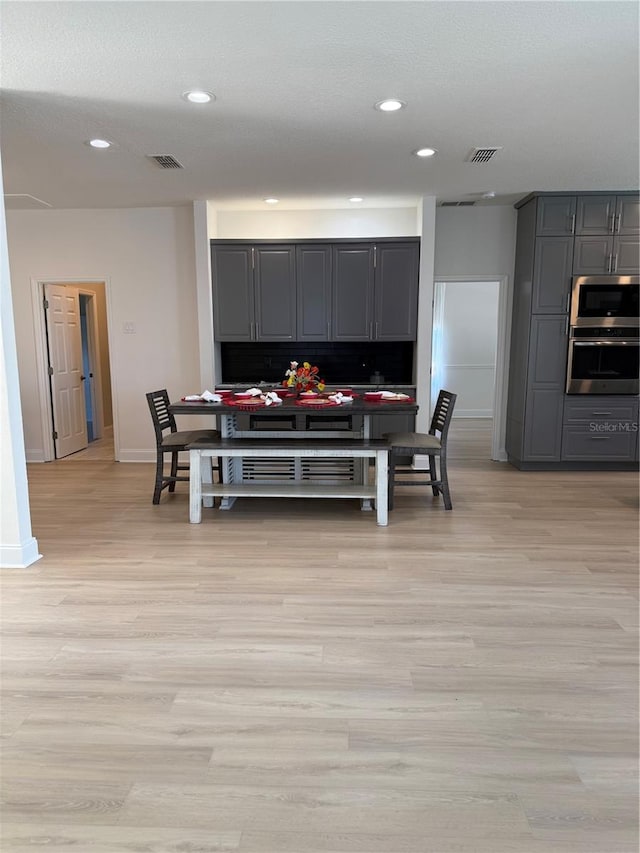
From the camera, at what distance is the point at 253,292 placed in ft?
18.3

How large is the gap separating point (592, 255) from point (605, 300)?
0.45 metres

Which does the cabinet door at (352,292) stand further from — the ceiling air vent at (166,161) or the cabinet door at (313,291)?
the ceiling air vent at (166,161)

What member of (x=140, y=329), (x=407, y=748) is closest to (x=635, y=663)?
(x=407, y=748)

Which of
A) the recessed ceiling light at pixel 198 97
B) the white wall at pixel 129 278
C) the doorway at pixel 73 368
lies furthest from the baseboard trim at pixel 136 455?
the recessed ceiling light at pixel 198 97

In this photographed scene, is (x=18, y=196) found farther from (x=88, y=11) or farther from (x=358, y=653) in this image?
(x=358, y=653)

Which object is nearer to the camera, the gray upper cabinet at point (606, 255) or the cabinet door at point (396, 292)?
the gray upper cabinet at point (606, 255)

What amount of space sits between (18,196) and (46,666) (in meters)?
4.59

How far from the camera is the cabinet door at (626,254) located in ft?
16.6

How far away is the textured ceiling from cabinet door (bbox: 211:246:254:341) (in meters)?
0.95

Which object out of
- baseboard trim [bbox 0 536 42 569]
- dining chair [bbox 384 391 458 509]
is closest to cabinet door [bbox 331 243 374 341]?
dining chair [bbox 384 391 458 509]

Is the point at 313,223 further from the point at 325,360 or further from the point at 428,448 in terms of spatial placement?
the point at 428,448

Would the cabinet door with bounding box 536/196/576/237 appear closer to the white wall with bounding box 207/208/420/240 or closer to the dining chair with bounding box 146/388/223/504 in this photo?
the white wall with bounding box 207/208/420/240

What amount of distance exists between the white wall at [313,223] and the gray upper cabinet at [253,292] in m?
0.25

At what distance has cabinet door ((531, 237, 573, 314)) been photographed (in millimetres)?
5117
